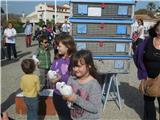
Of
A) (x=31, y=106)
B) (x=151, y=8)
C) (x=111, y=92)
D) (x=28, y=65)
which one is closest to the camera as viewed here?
(x=28, y=65)

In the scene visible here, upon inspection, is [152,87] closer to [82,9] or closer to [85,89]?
[82,9]

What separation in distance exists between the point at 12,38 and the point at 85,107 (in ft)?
38.1

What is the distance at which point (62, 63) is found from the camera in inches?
184

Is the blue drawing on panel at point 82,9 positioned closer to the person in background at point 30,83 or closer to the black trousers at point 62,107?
the person in background at point 30,83

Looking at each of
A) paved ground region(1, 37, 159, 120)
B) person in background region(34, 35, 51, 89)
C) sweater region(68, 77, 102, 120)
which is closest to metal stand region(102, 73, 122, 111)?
paved ground region(1, 37, 159, 120)

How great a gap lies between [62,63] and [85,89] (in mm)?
1369

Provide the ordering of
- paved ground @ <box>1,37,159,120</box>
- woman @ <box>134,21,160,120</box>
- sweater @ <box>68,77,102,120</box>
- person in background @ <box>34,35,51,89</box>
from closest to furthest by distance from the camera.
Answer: sweater @ <box>68,77,102,120</box>
woman @ <box>134,21,160,120</box>
paved ground @ <box>1,37,159,120</box>
person in background @ <box>34,35,51,89</box>

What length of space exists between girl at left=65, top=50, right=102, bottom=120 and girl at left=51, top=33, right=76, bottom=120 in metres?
1.03

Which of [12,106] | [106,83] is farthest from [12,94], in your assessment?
[106,83]

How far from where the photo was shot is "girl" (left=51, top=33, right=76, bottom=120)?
451cm

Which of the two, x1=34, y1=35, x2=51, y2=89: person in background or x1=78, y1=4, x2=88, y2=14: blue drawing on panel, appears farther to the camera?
x1=34, y1=35, x2=51, y2=89: person in background

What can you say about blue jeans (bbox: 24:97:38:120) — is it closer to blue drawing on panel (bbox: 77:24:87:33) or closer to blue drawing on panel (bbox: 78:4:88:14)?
blue drawing on panel (bbox: 77:24:87:33)

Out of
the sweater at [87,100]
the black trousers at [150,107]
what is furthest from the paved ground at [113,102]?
the sweater at [87,100]

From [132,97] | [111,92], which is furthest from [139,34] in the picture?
[111,92]
